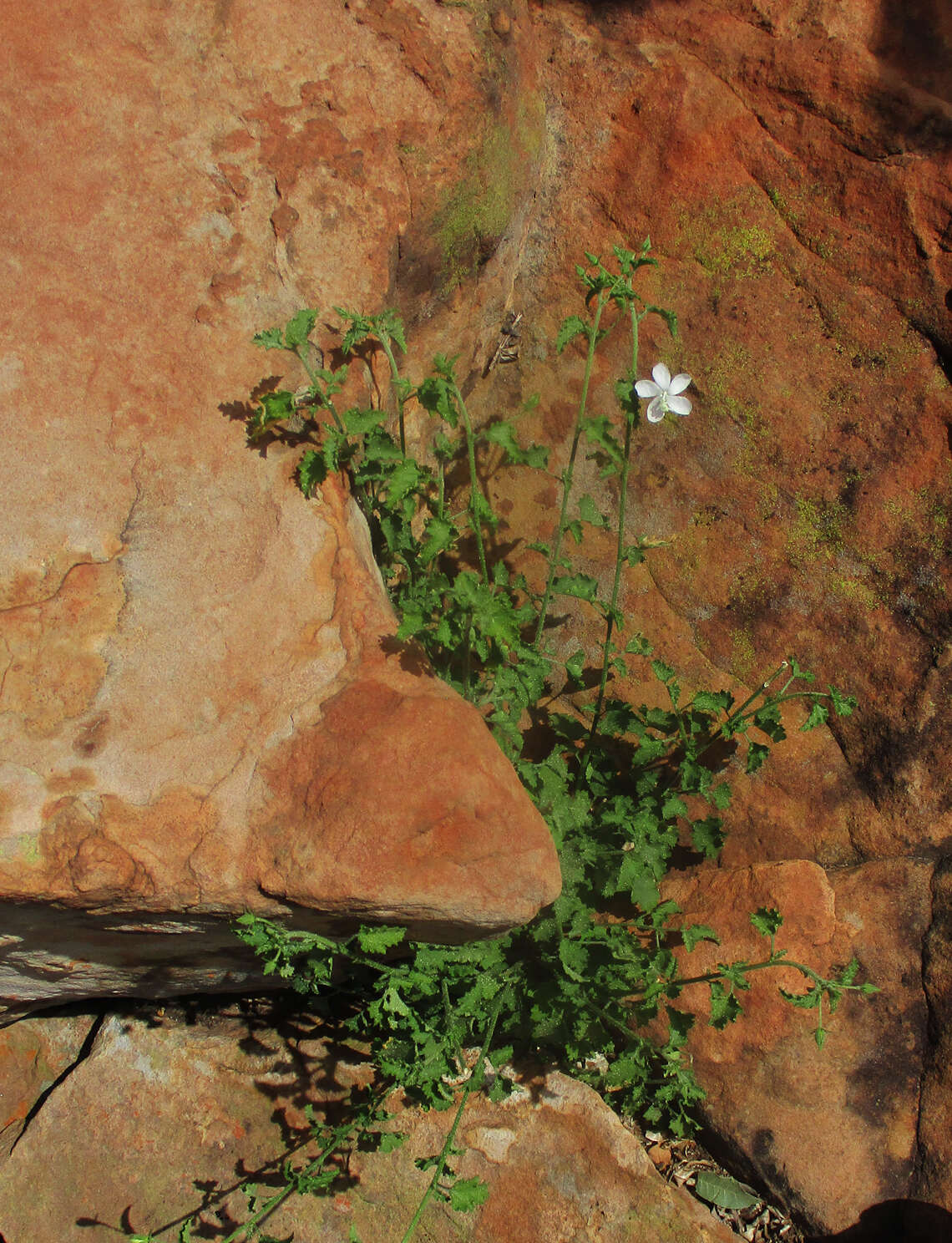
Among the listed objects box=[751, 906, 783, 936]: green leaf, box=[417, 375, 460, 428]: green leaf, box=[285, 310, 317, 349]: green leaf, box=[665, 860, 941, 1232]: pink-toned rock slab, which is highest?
box=[285, 310, 317, 349]: green leaf

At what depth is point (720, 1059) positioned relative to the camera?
359cm

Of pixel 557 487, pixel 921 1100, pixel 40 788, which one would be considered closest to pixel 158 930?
pixel 40 788

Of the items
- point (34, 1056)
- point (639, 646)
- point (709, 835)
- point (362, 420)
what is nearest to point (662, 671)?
point (639, 646)

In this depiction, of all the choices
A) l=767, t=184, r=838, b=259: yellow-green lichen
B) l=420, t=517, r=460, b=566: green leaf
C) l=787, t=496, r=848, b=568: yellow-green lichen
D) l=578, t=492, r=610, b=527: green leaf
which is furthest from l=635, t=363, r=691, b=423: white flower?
l=767, t=184, r=838, b=259: yellow-green lichen

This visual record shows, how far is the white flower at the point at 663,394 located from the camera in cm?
307

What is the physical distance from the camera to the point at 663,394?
311cm

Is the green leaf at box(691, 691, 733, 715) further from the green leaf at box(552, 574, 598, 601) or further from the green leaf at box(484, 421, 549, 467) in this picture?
the green leaf at box(484, 421, 549, 467)

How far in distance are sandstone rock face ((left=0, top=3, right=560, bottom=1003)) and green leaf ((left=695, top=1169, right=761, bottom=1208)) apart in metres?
1.65

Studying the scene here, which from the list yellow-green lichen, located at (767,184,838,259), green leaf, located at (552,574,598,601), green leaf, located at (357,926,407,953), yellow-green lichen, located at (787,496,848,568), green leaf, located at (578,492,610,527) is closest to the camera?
green leaf, located at (357,926,407,953)

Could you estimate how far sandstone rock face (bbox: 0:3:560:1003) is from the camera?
Result: 8.83ft

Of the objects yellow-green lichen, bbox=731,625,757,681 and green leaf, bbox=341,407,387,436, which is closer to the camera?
green leaf, bbox=341,407,387,436

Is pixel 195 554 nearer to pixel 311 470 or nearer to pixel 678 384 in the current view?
pixel 311 470

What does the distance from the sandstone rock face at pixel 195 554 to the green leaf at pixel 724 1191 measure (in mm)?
1648

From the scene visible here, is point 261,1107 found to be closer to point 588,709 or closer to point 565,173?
point 588,709
